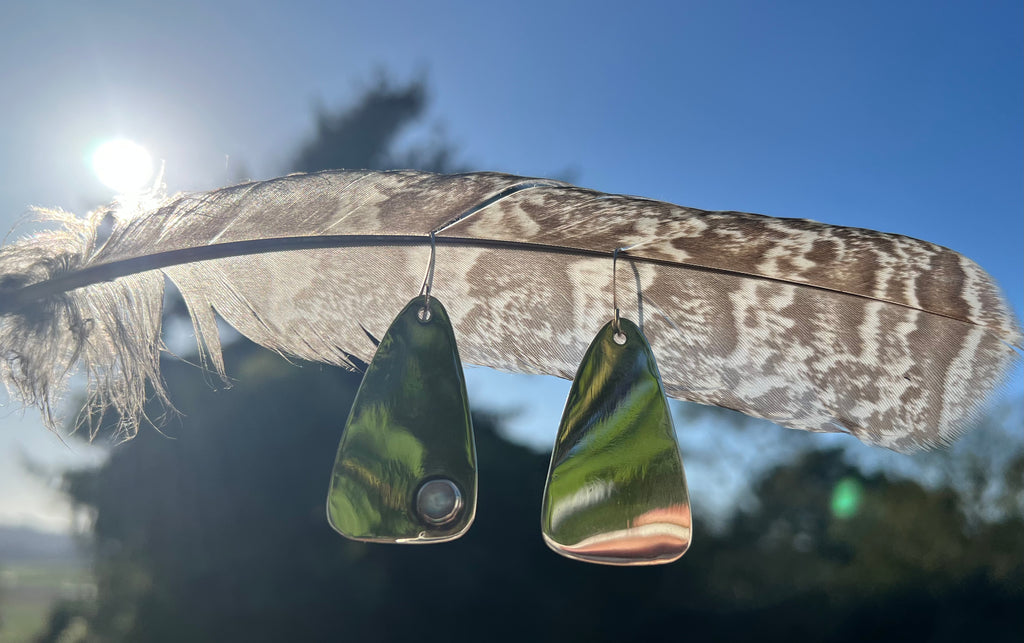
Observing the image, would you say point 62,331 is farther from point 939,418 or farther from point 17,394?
point 939,418

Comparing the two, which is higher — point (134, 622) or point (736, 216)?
point (736, 216)

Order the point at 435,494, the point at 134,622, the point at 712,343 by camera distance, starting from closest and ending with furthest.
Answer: the point at 435,494 → the point at 712,343 → the point at 134,622

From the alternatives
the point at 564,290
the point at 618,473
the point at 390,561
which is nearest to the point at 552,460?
the point at 618,473

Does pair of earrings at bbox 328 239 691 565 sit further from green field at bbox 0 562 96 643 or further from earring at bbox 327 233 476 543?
green field at bbox 0 562 96 643

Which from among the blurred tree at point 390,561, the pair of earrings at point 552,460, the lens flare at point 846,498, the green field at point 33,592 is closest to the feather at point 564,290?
the pair of earrings at point 552,460

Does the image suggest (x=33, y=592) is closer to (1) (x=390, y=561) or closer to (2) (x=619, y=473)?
(1) (x=390, y=561)

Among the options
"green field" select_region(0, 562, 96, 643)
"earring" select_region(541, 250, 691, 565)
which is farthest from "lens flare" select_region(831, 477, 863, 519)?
"green field" select_region(0, 562, 96, 643)

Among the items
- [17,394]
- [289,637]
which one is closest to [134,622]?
[289,637]
